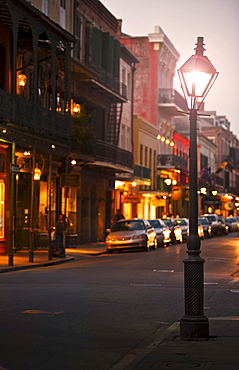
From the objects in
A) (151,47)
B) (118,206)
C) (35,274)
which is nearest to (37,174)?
(35,274)

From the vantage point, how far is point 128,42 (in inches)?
2630

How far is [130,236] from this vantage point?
34.3m

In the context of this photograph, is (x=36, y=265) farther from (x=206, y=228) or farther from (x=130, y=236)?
(x=206, y=228)

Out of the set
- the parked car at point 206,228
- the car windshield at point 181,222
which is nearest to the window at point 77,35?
the car windshield at point 181,222

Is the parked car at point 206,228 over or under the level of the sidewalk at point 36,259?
over

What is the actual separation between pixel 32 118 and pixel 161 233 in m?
14.2

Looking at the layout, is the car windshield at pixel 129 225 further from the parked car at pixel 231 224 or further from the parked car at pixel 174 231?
the parked car at pixel 231 224

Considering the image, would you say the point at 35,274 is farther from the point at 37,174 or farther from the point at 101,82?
the point at 101,82

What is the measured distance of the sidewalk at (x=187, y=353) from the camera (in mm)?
8156

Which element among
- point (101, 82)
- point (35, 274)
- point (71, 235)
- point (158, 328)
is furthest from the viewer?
point (101, 82)

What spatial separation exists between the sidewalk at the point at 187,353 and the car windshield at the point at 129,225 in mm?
24223

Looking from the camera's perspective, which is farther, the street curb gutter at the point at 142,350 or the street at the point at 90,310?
the street at the point at 90,310

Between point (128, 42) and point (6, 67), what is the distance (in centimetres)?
3815

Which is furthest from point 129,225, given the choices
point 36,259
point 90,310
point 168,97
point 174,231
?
point 168,97
